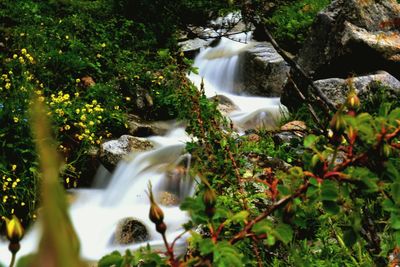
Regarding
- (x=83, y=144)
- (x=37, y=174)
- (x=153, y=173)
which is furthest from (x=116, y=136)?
(x=37, y=174)

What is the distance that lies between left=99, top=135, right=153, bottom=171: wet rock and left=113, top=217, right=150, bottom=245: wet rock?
4.03ft

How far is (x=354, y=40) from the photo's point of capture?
6527mm

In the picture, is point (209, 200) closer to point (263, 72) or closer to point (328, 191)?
point (328, 191)

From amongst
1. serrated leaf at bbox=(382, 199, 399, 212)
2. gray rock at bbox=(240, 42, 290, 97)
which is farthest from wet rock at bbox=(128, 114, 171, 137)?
serrated leaf at bbox=(382, 199, 399, 212)

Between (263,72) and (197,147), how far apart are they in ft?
17.6

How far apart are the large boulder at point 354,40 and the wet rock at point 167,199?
2.81 meters

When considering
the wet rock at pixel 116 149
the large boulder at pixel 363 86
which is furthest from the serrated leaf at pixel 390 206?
the wet rock at pixel 116 149

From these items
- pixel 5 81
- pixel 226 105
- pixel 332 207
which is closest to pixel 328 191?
pixel 332 207

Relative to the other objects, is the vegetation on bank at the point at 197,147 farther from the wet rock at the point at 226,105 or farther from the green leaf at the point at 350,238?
the wet rock at the point at 226,105

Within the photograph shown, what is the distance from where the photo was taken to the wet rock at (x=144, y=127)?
6855mm

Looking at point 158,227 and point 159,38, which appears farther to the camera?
point 159,38

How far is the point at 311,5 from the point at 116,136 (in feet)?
18.4

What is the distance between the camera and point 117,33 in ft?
28.8

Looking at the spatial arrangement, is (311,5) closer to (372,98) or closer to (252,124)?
(252,124)
